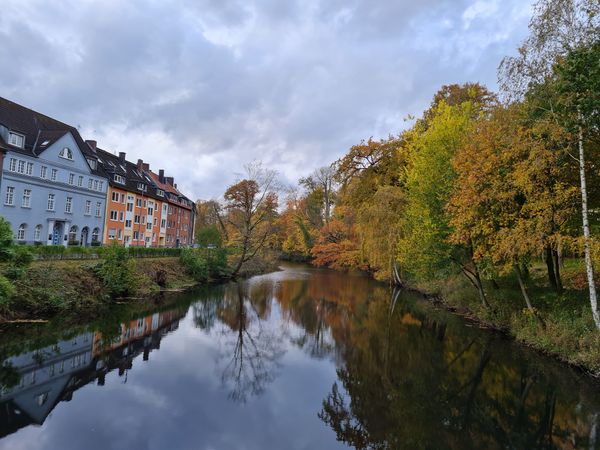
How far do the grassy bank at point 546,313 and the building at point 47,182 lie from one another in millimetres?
33210

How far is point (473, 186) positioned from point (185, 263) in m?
27.2

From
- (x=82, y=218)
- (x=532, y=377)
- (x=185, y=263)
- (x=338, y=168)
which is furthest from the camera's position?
(x=82, y=218)

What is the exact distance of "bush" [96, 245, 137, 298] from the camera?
22.7 m

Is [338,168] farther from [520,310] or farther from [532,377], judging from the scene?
[532,377]

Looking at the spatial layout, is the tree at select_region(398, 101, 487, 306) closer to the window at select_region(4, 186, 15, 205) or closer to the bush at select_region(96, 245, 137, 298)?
the bush at select_region(96, 245, 137, 298)

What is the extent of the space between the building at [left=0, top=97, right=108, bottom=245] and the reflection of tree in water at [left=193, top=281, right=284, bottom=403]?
56.6 ft

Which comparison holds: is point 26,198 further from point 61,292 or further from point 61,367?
point 61,367

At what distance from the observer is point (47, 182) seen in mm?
34000

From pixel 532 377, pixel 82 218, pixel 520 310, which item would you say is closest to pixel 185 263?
pixel 82 218

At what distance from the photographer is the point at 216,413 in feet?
31.2

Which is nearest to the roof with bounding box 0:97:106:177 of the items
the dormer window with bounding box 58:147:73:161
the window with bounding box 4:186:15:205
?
the dormer window with bounding box 58:147:73:161

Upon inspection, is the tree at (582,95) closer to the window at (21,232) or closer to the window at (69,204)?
the window at (21,232)

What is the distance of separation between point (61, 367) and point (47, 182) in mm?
27780

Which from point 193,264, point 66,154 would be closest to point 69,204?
point 66,154
